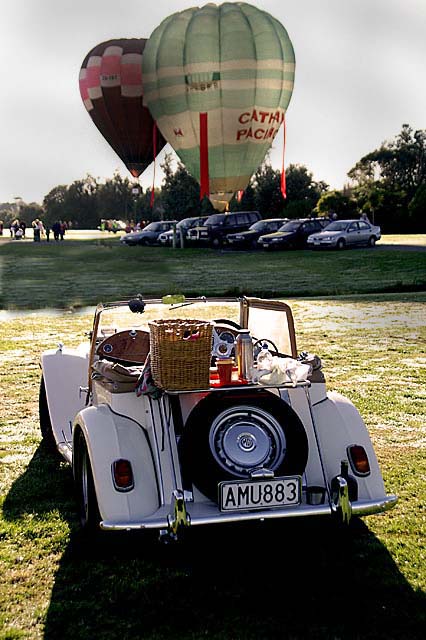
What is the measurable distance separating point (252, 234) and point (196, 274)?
1332cm

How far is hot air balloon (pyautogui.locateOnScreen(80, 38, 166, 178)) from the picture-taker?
36.9 meters

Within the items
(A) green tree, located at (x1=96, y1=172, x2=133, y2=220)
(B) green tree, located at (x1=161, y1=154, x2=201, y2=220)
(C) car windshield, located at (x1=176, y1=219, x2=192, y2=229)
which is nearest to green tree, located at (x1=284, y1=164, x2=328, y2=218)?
(B) green tree, located at (x1=161, y1=154, x2=201, y2=220)

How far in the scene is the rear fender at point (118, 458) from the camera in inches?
186

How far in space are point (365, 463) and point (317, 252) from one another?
3484 cm

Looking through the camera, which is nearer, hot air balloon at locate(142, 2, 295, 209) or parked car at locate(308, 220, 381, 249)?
hot air balloon at locate(142, 2, 295, 209)

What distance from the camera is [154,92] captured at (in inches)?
1393

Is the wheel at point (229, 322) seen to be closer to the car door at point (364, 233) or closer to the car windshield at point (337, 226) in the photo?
the car windshield at point (337, 226)

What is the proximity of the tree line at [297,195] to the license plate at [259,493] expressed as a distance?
32.0 meters

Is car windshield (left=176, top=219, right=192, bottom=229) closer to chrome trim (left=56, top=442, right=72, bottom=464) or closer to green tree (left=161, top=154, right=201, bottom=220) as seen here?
green tree (left=161, top=154, right=201, bottom=220)

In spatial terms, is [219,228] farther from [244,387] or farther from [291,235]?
[244,387]

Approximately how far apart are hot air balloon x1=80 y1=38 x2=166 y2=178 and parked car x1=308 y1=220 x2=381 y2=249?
30.6 feet

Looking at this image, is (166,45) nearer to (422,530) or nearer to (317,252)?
(317,252)

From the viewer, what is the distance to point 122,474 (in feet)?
15.8

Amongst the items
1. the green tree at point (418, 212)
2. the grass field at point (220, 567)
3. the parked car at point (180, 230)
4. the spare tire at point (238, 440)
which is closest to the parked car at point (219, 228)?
the parked car at point (180, 230)
